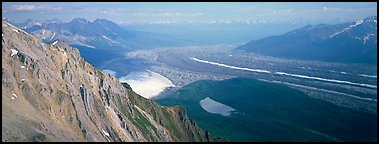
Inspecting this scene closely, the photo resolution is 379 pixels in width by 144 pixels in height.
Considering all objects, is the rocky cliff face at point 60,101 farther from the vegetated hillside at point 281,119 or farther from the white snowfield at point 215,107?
the white snowfield at point 215,107

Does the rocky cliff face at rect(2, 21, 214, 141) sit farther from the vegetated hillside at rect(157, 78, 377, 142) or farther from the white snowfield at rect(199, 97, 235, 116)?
the white snowfield at rect(199, 97, 235, 116)

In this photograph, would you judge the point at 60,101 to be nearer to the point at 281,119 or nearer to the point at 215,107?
the point at 281,119

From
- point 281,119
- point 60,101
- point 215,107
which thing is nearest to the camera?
point 60,101

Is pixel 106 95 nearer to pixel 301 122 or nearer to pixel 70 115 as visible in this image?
pixel 70 115

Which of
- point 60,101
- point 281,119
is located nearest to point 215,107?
point 281,119

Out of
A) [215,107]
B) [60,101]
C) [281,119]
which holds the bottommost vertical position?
[215,107]

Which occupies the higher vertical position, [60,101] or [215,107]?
[60,101]
